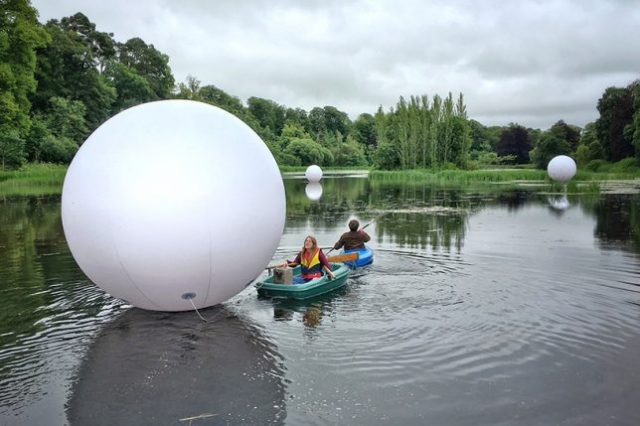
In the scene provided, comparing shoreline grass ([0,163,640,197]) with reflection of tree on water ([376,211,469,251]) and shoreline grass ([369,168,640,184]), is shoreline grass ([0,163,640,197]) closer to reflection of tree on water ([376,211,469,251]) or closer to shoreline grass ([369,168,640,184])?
shoreline grass ([369,168,640,184])

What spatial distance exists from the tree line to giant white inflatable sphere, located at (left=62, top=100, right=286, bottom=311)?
33277mm

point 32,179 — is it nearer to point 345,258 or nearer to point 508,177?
point 508,177

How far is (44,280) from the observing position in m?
11.5

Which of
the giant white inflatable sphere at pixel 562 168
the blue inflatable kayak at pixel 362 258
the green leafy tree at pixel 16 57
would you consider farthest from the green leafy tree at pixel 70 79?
the blue inflatable kayak at pixel 362 258

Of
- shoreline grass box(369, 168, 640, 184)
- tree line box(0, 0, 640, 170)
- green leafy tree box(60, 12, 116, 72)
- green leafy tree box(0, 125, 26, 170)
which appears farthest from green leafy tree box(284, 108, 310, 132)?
green leafy tree box(0, 125, 26, 170)

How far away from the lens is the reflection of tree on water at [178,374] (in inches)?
219

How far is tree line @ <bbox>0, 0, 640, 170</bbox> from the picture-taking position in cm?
3891

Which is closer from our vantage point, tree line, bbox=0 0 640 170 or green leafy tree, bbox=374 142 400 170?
tree line, bbox=0 0 640 170

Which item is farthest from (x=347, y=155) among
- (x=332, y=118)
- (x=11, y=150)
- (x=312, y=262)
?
(x=312, y=262)

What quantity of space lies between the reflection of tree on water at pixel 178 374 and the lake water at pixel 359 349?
1.0 inches

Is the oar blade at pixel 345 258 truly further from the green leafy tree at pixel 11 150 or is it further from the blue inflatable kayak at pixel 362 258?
the green leafy tree at pixel 11 150

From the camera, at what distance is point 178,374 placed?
21.6 ft

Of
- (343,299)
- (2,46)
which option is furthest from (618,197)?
(2,46)

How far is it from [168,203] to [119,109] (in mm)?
73324
